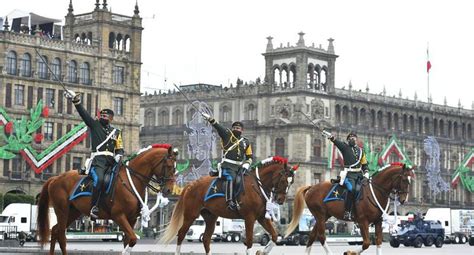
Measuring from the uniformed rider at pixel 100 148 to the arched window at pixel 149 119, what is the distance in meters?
99.1

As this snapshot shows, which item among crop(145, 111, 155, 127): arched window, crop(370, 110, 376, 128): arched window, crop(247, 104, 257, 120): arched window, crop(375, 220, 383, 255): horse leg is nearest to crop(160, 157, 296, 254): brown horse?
crop(375, 220, 383, 255): horse leg

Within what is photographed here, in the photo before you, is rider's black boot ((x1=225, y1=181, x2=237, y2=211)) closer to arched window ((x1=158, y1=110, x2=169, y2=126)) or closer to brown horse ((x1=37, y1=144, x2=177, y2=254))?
brown horse ((x1=37, y1=144, x2=177, y2=254))

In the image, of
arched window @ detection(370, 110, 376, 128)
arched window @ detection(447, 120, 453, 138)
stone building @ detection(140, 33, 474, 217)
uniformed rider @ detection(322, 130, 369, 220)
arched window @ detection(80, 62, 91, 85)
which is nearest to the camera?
uniformed rider @ detection(322, 130, 369, 220)

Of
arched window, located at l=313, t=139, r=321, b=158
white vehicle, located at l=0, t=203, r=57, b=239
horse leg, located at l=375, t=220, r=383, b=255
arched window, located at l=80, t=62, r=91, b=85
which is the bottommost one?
white vehicle, located at l=0, t=203, r=57, b=239

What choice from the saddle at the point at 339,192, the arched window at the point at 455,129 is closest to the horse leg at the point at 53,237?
the saddle at the point at 339,192

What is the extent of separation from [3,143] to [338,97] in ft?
135

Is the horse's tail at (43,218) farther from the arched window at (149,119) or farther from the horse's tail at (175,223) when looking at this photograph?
the arched window at (149,119)

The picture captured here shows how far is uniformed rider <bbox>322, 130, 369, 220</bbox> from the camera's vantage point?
2705cm

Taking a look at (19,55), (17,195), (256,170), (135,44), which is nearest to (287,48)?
(135,44)

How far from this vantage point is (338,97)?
112m

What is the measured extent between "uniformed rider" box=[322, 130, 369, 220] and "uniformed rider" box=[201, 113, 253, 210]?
113 inches

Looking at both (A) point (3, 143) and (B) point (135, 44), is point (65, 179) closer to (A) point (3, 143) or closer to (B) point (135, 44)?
(A) point (3, 143)

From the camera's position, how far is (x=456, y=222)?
3233 inches

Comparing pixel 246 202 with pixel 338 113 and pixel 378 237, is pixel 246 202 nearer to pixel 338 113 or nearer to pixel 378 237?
pixel 378 237
